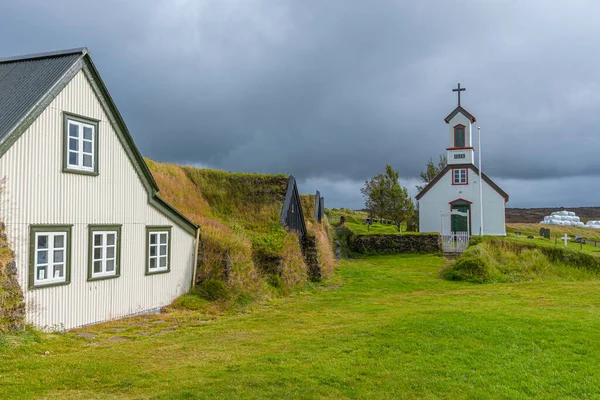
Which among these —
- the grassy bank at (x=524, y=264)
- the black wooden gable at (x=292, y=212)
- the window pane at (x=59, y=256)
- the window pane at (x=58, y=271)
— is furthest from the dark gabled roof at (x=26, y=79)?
the grassy bank at (x=524, y=264)

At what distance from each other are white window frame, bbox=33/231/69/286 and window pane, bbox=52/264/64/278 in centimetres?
3

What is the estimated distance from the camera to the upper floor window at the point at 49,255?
11805 millimetres

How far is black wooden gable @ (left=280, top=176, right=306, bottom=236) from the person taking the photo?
2483cm

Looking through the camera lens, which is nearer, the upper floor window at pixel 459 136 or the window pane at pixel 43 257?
the window pane at pixel 43 257

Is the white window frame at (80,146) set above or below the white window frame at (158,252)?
above

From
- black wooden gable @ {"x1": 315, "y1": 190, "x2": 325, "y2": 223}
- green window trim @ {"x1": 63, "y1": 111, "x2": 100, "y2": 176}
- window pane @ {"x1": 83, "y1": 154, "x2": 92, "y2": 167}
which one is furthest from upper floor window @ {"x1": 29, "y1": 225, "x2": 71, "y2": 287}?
black wooden gable @ {"x1": 315, "y1": 190, "x2": 325, "y2": 223}

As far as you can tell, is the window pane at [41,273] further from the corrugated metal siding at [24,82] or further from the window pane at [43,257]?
the corrugated metal siding at [24,82]

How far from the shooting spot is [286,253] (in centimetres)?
2194

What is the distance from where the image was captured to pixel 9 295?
34.9ft

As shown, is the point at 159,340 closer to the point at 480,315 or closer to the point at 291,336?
the point at 291,336

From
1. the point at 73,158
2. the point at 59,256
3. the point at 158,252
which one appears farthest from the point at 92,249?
the point at 158,252

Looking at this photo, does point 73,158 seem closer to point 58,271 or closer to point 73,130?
point 73,130

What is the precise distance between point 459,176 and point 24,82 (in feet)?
120

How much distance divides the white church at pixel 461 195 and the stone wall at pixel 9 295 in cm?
3704
